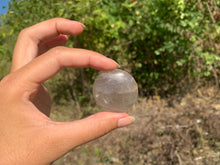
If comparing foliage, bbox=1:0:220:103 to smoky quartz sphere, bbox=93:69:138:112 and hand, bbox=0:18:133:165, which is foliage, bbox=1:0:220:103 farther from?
hand, bbox=0:18:133:165

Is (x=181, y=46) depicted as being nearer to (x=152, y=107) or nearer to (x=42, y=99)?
(x=152, y=107)

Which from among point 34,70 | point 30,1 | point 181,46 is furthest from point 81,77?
point 34,70

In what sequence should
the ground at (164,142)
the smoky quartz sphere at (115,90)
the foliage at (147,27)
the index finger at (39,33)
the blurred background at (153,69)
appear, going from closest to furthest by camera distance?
the smoky quartz sphere at (115,90) < the index finger at (39,33) < the ground at (164,142) < the blurred background at (153,69) < the foliage at (147,27)

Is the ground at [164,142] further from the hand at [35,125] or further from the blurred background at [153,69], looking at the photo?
the hand at [35,125]

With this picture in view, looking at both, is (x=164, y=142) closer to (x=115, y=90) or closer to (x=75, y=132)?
(x=115, y=90)

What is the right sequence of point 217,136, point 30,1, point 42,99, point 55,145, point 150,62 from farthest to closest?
1. point 150,62
2. point 30,1
3. point 217,136
4. point 42,99
5. point 55,145

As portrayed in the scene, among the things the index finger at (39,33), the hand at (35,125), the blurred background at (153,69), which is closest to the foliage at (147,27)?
the blurred background at (153,69)

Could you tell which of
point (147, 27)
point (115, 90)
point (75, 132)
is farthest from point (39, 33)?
point (147, 27)
